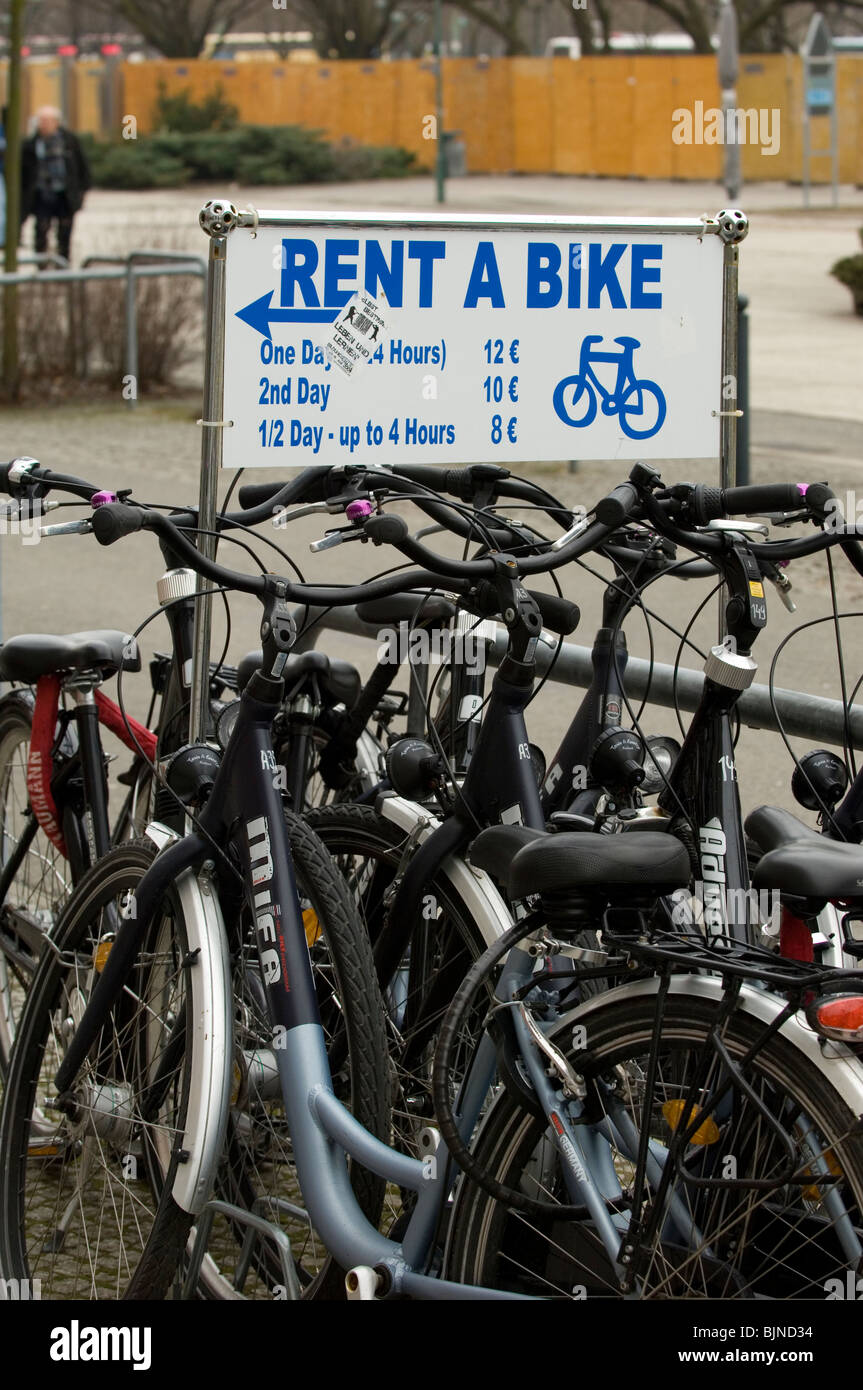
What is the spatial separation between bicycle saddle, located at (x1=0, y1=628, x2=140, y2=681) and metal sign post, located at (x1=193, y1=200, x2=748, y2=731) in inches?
17.0

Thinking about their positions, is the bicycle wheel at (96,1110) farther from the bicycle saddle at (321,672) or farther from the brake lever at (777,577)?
the brake lever at (777,577)

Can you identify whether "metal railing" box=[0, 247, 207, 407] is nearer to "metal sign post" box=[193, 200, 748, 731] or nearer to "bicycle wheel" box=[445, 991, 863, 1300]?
"metal sign post" box=[193, 200, 748, 731]

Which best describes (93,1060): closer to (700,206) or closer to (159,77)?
(700,206)

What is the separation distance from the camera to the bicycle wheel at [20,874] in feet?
13.2

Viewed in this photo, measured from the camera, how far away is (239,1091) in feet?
10.4

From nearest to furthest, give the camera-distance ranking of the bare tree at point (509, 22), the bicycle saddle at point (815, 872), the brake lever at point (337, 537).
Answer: the bicycle saddle at point (815, 872) → the brake lever at point (337, 537) → the bare tree at point (509, 22)

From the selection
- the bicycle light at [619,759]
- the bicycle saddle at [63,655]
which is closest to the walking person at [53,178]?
the bicycle saddle at [63,655]

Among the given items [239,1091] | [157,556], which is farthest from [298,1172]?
[157,556]

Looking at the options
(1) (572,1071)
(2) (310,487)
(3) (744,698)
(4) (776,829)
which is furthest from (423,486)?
(1) (572,1071)

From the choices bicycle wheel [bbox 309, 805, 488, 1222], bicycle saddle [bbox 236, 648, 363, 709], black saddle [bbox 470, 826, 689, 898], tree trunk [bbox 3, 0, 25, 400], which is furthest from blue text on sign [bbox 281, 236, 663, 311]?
tree trunk [bbox 3, 0, 25, 400]

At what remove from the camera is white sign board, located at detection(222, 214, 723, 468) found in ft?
A: 10.8

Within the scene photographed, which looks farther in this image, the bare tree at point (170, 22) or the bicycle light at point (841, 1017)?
the bare tree at point (170, 22)

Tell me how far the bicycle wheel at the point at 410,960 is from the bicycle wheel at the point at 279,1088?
11 centimetres

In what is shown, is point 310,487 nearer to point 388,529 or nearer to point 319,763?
point 319,763
